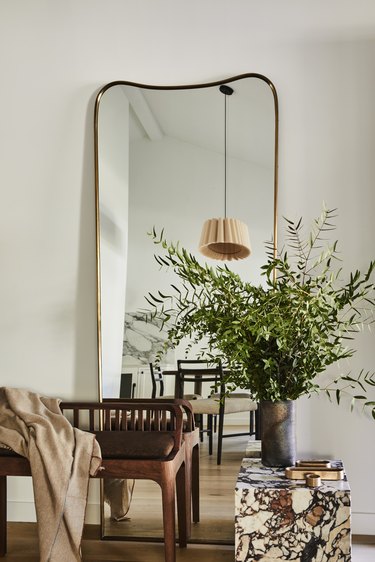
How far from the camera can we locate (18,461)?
2.74m

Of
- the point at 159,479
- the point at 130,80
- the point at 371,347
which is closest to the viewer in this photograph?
the point at 159,479

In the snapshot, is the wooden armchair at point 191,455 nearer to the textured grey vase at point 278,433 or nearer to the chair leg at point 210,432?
the chair leg at point 210,432

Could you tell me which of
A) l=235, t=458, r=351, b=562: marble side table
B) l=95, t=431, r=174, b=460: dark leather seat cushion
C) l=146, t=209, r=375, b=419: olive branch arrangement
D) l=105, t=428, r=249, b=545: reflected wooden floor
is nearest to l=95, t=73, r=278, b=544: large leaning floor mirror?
l=105, t=428, r=249, b=545: reflected wooden floor

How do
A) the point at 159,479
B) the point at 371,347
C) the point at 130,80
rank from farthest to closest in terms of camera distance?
the point at 130,80 < the point at 371,347 < the point at 159,479

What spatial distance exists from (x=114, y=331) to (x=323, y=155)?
1213 millimetres

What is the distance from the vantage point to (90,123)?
132 inches

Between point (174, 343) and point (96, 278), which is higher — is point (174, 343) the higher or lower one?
the lower one

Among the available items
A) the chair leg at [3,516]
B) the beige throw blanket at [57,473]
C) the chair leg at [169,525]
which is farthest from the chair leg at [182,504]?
the chair leg at [3,516]

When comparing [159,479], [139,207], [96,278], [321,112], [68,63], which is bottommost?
[159,479]

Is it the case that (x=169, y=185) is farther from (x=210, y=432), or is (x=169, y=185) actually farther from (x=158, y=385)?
(x=210, y=432)

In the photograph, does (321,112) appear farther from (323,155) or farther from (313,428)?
(313,428)

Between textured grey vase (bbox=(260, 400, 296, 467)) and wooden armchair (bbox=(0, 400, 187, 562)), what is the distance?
0.34 meters

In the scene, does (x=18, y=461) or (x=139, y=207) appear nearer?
(x=18, y=461)

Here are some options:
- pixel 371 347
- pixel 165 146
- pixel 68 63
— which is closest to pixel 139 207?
pixel 165 146
